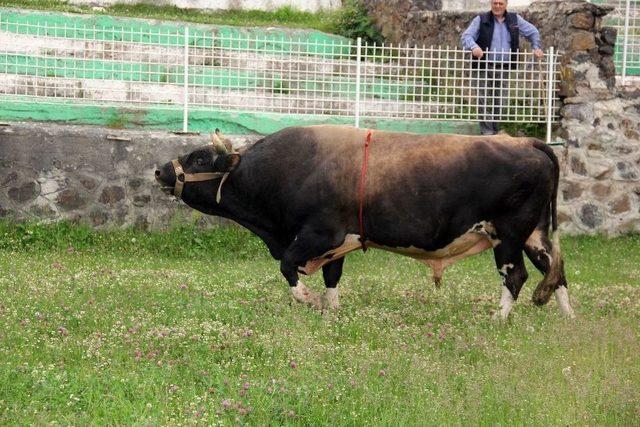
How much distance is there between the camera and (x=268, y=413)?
772 centimetres

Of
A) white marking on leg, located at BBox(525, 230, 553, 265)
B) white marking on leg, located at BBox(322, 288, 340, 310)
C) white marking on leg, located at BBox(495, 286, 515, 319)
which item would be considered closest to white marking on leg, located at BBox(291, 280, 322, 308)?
white marking on leg, located at BBox(322, 288, 340, 310)

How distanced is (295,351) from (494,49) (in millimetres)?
8648

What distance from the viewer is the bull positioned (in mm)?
11195

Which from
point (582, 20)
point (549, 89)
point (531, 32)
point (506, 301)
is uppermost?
point (582, 20)

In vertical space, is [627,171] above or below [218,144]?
below

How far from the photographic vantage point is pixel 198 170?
39.0 feet

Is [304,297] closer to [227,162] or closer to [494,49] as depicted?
[227,162]

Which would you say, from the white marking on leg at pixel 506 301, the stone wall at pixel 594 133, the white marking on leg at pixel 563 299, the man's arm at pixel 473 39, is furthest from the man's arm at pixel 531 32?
the white marking on leg at pixel 506 301

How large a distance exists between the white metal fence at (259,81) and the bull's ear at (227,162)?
4.70m

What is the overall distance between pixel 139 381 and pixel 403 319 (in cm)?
307

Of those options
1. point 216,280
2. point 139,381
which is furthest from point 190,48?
point 139,381

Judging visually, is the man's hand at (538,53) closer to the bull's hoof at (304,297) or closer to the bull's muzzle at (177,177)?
the bull's muzzle at (177,177)

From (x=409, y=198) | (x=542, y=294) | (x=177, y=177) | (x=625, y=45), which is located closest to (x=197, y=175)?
(x=177, y=177)

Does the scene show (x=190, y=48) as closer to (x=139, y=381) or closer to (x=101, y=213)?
(x=101, y=213)
